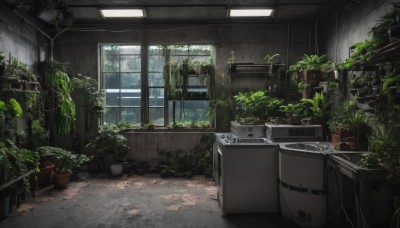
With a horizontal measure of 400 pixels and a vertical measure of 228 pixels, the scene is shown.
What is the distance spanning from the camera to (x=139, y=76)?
6.57 m

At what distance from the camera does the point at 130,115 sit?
21.8ft

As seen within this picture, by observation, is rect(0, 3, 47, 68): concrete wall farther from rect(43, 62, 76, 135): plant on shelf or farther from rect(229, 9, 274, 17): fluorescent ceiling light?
rect(229, 9, 274, 17): fluorescent ceiling light

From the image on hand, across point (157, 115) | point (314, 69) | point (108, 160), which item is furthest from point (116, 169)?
point (314, 69)

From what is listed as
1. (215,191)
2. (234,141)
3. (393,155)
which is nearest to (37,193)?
(215,191)

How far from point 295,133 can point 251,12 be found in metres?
2.69

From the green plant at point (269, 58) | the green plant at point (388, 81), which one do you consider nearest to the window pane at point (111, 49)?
the green plant at point (269, 58)

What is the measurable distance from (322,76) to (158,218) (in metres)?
3.55

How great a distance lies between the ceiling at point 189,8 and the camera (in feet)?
17.3

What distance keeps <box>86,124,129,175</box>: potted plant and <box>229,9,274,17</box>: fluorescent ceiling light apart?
334 cm

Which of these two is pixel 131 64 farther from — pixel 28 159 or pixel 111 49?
pixel 28 159

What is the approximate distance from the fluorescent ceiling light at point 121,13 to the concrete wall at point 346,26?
358cm

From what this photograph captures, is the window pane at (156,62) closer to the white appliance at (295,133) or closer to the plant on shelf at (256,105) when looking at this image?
the plant on shelf at (256,105)

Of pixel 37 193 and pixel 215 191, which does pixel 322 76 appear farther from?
pixel 37 193

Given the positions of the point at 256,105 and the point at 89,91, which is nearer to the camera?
the point at 256,105
